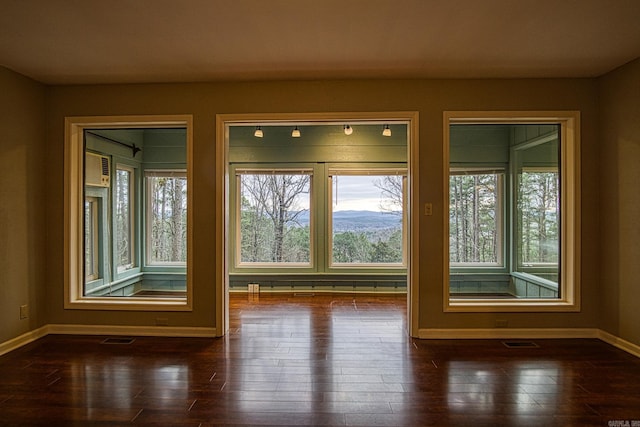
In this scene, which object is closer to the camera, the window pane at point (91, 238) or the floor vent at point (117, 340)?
the floor vent at point (117, 340)

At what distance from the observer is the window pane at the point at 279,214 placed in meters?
5.69

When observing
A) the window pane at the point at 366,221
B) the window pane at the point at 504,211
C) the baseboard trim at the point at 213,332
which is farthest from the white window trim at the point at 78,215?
the window pane at the point at 504,211

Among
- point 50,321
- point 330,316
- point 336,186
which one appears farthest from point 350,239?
point 50,321

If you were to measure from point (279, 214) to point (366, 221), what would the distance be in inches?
56.7

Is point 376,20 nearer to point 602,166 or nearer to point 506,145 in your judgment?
point 602,166

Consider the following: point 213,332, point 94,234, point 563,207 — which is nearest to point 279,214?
point 213,332

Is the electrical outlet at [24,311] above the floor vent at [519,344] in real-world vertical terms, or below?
above

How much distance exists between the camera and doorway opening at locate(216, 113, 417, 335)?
5.57 meters

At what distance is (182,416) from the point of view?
86.9 inches

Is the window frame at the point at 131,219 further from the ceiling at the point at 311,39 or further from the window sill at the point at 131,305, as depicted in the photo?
the ceiling at the point at 311,39

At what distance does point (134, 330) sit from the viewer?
370 centimetres

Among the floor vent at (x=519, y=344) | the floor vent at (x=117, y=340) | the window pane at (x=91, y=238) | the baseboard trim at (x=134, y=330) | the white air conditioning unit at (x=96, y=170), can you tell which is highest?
the white air conditioning unit at (x=96, y=170)

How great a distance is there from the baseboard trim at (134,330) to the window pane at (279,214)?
2.11 metres

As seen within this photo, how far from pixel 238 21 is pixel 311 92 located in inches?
47.5
